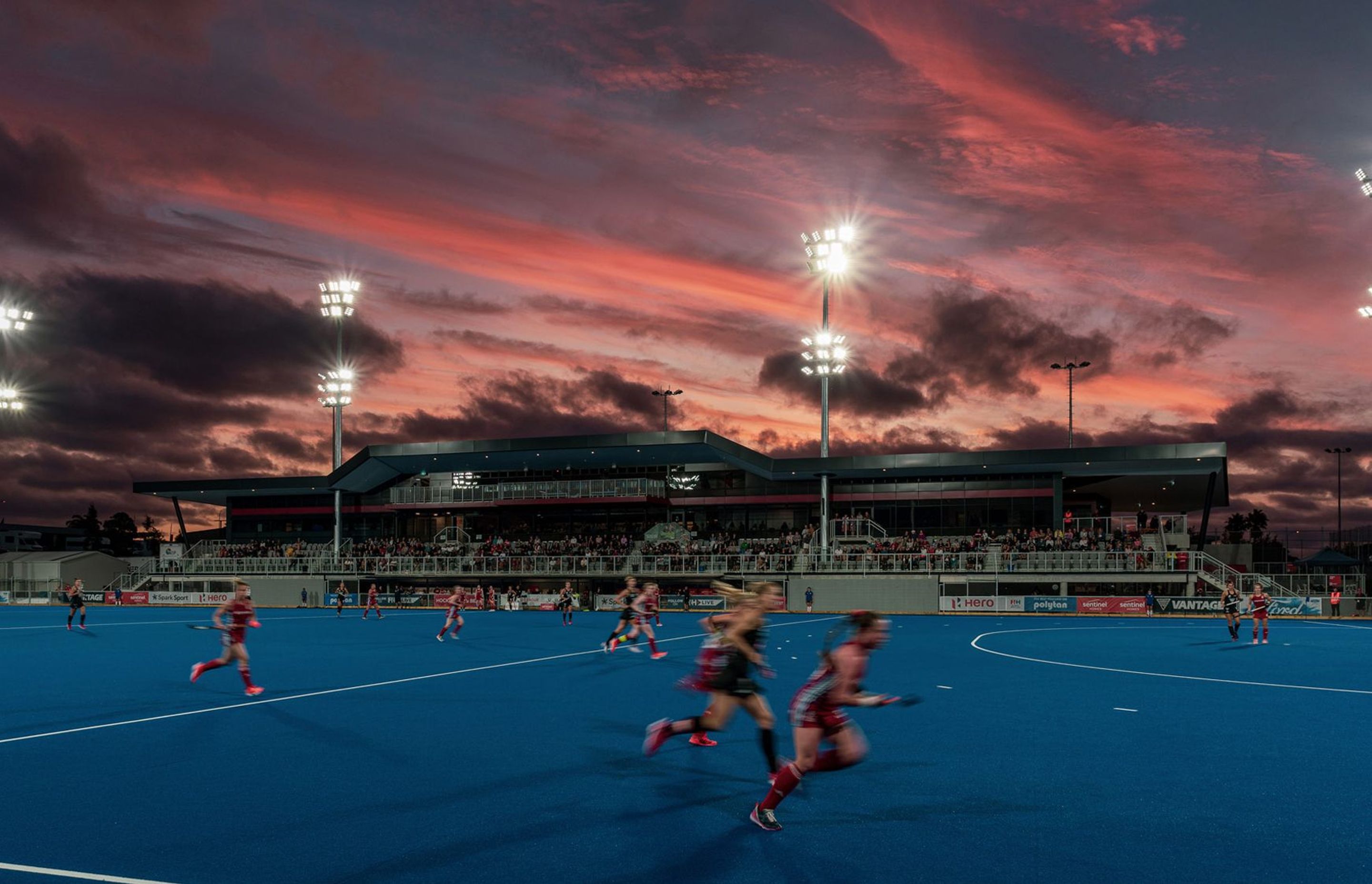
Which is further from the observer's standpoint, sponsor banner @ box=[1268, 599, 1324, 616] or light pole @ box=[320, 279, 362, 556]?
light pole @ box=[320, 279, 362, 556]

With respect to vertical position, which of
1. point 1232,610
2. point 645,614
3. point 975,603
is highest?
point 645,614

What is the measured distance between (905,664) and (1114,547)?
3476cm

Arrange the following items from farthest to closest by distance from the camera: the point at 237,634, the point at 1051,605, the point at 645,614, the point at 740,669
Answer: the point at 1051,605, the point at 645,614, the point at 237,634, the point at 740,669

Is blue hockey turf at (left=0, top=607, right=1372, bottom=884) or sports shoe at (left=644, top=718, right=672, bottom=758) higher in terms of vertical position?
sports shoe at (left=644, top=718, right=672, bottom=758)

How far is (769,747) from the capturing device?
9789 mm

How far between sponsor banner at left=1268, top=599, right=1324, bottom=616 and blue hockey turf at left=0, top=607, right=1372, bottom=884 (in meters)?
30.3

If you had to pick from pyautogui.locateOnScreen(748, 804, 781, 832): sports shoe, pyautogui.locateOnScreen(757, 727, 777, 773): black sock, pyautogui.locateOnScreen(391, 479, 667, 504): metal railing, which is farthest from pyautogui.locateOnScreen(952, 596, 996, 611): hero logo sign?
pyautogui.locateOnScreen(748, 804, 781, 832): sports shoe

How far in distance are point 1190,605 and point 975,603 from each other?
1050cm

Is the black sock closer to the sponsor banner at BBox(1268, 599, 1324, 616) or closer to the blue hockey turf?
the blue hockey turf

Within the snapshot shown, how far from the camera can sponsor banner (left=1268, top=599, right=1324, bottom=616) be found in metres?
48.4

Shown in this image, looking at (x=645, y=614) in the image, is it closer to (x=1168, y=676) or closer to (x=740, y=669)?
(x=1168, y=676)

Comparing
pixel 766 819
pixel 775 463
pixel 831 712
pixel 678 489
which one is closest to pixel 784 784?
pixel 766 819

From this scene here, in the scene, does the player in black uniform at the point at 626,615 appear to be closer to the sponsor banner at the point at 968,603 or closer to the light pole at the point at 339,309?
the sponsor banner at the point at 968,603

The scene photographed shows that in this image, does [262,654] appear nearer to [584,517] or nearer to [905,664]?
[905,664]
